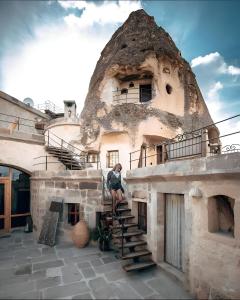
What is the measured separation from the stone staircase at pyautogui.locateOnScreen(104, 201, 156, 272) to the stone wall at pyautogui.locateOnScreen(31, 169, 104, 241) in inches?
30.4

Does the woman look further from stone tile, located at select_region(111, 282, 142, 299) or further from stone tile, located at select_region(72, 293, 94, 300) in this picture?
stone tile, located at select_region(72, 293, 94, 300)

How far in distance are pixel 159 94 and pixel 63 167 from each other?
873cm

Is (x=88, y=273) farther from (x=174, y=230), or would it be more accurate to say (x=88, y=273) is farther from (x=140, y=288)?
(x=174, y=230)

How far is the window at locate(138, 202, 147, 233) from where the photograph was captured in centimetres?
717

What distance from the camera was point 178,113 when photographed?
52.3ft

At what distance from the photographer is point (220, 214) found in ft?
15.1

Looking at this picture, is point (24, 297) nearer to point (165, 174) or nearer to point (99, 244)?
point (99, 244)

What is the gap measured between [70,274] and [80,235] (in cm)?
202

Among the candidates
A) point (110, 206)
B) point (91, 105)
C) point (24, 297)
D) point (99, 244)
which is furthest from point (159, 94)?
point (24, 297)

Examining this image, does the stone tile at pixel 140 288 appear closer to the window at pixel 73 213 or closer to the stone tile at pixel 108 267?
the stone tile at pixel 108 267

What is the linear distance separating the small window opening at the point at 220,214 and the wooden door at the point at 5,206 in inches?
379

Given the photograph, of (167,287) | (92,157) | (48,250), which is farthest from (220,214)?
(92,157)

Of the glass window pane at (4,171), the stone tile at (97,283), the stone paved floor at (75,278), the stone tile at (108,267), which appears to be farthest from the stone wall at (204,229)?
the glass window pane at (4,171)

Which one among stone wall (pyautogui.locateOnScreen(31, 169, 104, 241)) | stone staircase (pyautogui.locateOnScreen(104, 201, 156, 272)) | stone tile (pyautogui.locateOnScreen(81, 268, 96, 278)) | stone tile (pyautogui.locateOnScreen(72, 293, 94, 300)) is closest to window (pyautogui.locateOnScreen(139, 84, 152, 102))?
stone wall (pyautogui.locateOnScreen(31, 169, 104, 241))
